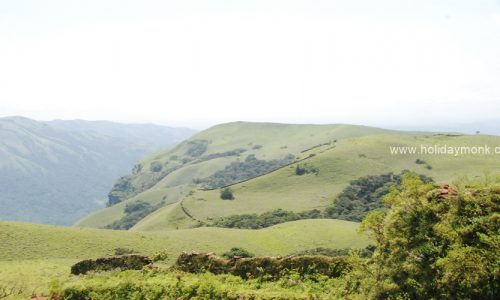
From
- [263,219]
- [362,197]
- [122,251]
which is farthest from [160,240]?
[362,197]

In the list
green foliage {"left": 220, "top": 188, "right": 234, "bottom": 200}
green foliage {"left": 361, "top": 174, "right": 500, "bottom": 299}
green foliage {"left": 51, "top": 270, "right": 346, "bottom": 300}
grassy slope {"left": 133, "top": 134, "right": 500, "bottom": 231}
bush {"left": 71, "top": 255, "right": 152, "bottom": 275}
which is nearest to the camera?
green foliage {"left": 361, "top": 174, "right": 500, "bottom": 299}

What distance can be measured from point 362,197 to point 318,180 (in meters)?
22.2

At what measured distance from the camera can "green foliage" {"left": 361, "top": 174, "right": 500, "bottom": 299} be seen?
56.0 feet

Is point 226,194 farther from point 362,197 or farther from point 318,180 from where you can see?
point 362,197

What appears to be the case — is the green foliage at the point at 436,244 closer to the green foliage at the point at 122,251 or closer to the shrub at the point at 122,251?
the shrub at the point at 122,251

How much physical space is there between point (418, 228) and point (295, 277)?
7.34 m

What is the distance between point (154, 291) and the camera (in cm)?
2442

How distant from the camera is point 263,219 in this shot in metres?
131

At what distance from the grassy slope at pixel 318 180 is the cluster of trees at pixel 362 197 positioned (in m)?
4.75

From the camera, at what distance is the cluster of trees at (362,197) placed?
134500mm

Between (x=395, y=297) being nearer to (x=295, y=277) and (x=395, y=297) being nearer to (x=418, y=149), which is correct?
(x=295, y=277)

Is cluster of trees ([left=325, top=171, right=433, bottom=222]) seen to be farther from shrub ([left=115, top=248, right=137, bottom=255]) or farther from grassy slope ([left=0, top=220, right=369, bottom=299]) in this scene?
shrub ([left=115, top=248, right=137, bottom=255])

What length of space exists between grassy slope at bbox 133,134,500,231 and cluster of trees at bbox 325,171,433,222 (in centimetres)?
475

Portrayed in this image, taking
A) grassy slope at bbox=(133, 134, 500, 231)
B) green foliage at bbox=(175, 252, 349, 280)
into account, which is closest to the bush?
green foliage at bbox=(175, 252, 349, 280)
